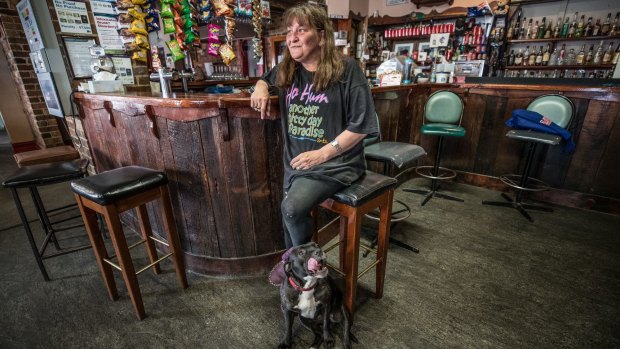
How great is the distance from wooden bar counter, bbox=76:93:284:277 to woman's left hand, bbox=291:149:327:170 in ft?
1.30

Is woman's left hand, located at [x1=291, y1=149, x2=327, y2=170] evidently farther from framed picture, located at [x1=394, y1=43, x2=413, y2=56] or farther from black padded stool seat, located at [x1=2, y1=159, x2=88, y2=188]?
framed picture, located at [x1=394, y1=43, x2=413, y2=56]

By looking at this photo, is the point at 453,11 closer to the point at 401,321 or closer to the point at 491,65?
the point at 491,65

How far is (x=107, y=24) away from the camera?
273 cm

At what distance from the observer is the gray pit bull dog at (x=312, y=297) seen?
117cm

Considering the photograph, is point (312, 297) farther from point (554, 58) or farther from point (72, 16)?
point (554, 58)

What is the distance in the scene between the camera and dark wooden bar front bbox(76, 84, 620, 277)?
1.62 m

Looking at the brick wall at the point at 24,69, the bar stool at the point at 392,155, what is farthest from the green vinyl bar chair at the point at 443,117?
the brick wall at the point at 24,69

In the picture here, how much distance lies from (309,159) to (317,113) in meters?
0.23

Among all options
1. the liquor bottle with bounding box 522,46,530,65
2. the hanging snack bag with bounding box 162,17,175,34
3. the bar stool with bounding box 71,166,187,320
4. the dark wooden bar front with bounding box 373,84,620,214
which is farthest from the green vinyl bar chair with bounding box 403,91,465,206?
the liquor bottle with bounding box 522,46,530,65

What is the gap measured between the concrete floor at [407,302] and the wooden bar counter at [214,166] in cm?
21

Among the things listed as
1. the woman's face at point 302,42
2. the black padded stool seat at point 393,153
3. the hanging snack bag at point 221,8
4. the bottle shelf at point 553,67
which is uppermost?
the hanging snack bag at point 221,8

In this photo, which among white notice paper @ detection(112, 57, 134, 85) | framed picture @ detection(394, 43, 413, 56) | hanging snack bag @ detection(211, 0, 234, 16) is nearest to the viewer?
hanging snack bag @ detection(211, 0, 234, 16)

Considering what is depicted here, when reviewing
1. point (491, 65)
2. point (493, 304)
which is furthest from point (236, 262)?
point (491, 65)

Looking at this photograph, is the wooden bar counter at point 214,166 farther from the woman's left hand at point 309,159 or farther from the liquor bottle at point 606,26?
the liquor bottle at point 606,26
